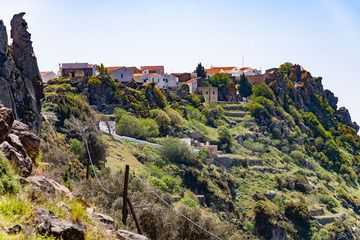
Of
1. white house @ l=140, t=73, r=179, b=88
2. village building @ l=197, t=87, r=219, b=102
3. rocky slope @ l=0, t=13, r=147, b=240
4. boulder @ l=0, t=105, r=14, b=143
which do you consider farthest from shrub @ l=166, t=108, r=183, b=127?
boulder @ l=0, t=105, r=14, b=143

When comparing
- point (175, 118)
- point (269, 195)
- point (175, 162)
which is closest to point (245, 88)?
point (175, 118)

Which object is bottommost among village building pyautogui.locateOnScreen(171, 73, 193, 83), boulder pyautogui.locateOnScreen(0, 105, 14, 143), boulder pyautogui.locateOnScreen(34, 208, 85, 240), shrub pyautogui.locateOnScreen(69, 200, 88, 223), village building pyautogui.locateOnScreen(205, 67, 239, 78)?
village building pyautogui.locateOnScreen(171, 73, 193, 83)

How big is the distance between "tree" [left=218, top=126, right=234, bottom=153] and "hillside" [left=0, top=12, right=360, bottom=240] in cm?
20

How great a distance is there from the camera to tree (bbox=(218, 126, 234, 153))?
80256mm

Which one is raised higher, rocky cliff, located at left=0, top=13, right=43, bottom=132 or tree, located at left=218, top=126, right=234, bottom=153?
rocky cliff, located at left=0, top=13, right=43, bottom=132

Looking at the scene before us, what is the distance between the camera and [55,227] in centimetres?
852

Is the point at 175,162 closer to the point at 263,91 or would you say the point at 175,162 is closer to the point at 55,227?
the point at 263,91

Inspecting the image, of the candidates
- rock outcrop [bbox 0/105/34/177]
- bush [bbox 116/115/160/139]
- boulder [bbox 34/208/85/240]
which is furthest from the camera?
bush [bbox 116/115/160/139]

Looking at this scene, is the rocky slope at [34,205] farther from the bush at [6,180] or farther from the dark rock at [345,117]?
the dark rock at [345,117]

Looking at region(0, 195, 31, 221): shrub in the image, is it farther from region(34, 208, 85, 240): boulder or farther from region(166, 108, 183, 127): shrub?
region(166, 108, 183, 127): shrub

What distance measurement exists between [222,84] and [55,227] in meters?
104

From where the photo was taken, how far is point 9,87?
34688 millimetres

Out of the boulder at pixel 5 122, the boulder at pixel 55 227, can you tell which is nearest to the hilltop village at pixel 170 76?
the boulder at pixel 5 122

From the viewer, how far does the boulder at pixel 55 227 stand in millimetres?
8336
